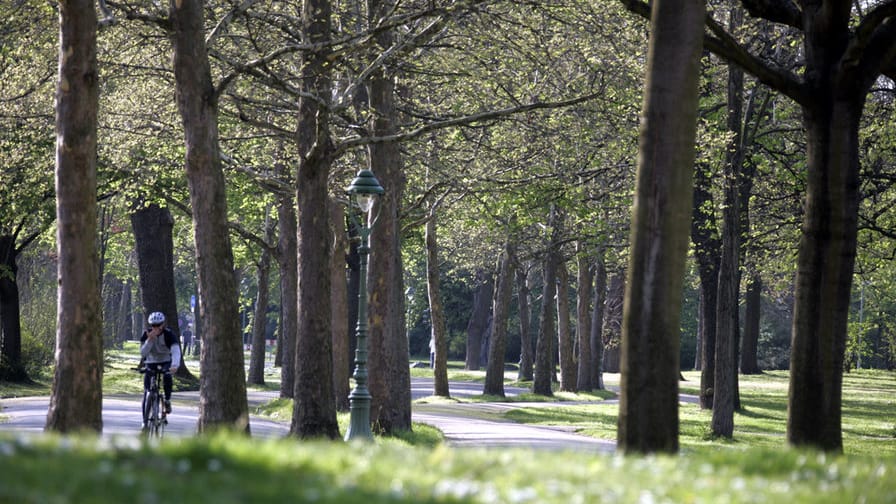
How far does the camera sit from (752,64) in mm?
12648

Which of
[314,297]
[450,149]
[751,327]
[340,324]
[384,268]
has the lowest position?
[340,324]

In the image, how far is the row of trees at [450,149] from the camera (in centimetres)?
1204

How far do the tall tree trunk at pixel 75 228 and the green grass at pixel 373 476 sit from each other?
656cm

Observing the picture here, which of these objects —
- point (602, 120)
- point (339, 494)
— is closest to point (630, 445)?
point (339, 494)

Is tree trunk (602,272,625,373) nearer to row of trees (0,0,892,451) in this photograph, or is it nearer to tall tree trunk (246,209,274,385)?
tall tree trunk (246,209,274,385)

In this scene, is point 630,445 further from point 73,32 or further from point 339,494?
point 73,32

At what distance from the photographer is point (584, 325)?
1672 inches

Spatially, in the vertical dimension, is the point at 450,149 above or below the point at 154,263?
above

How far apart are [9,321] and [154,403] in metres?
21.6

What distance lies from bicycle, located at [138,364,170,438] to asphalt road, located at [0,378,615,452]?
0.40 metres

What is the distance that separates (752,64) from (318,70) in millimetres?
7569

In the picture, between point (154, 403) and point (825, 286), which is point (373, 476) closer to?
point (825, 286)

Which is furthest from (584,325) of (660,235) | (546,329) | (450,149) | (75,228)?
(660,235)

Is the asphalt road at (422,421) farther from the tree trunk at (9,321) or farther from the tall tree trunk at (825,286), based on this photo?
the tree trunk at (9,321)
